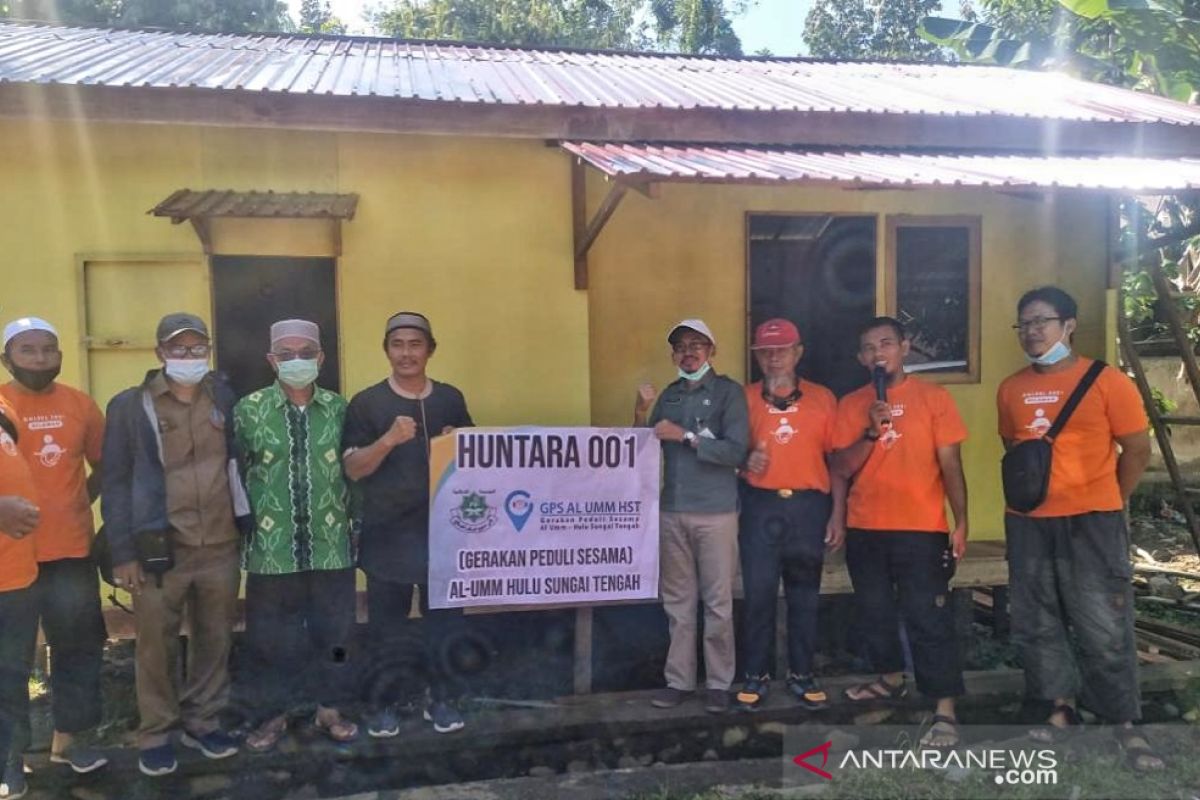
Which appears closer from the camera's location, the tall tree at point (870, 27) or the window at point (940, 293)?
the window at point (940, 293)

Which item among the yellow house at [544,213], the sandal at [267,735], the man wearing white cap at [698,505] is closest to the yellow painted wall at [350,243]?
the yellow house at [544,213]

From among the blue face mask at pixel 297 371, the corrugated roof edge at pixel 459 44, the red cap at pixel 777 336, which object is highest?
the corrugated roof edge at pixel 459 44

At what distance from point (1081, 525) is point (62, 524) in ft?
14.5

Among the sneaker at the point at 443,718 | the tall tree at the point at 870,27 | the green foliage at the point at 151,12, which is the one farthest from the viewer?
the tall tree at the point at 870,27

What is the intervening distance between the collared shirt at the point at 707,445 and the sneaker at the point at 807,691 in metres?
0.93

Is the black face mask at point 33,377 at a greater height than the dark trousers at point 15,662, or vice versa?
the black face mask at point 33,377

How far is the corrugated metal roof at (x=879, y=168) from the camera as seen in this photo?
3.87 m

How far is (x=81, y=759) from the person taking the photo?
365 centimetres

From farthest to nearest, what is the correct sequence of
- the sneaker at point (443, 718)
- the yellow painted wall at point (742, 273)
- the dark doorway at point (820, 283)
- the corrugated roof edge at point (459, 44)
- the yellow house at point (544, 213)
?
the corrugated roof edge at point (459, 44), the dark doorway at point (820, 283), the yellow painted wall at point (742, 273), the yellow house at point (544, 213), the sneaker at point (443, 718)

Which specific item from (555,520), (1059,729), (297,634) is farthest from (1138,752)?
(297,634)

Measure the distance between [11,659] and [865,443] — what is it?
3.70 m

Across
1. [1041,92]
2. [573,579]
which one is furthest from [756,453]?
[1041,92]

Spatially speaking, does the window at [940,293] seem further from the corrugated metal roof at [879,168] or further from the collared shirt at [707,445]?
the collared shirt at [707,445]

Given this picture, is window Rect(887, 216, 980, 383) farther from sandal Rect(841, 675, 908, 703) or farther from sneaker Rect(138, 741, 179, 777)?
sneaker Rect(138, 741, 179, 777)
